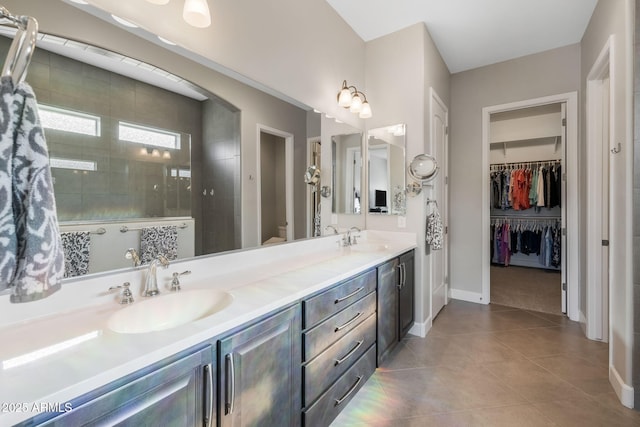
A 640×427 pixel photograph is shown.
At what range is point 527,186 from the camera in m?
5.01

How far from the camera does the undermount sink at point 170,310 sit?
105cm

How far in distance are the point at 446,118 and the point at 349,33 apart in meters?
1.62

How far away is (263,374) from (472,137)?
11.8 feet

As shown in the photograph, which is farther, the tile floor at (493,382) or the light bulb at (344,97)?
the light bulb at (344,97)

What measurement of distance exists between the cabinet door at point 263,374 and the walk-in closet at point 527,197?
4.08 m

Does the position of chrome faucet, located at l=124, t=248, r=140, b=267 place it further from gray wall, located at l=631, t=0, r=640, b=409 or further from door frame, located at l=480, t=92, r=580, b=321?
door frame, located at l=480, t=92, r=580, b=321

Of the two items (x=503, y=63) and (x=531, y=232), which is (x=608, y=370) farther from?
(x=531, y=232)

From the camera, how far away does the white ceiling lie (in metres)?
2.44

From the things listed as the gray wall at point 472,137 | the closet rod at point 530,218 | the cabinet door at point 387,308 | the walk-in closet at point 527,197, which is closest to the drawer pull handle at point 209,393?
the cabinet door at point 387,308

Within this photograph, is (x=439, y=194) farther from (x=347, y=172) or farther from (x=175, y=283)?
(x=175, y=283)

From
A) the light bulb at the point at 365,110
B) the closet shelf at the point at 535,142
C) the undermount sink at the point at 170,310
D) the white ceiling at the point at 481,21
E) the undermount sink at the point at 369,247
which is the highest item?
the white ceiling at the point at 481,21

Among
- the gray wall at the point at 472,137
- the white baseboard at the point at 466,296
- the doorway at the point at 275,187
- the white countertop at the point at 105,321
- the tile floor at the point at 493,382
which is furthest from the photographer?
the white baseboard at the point at 466,296

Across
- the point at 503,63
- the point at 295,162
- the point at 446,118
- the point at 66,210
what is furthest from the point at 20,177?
the point at 503,63

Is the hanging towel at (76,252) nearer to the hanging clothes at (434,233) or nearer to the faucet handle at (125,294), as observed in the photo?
the faucet handle at (125,294)
